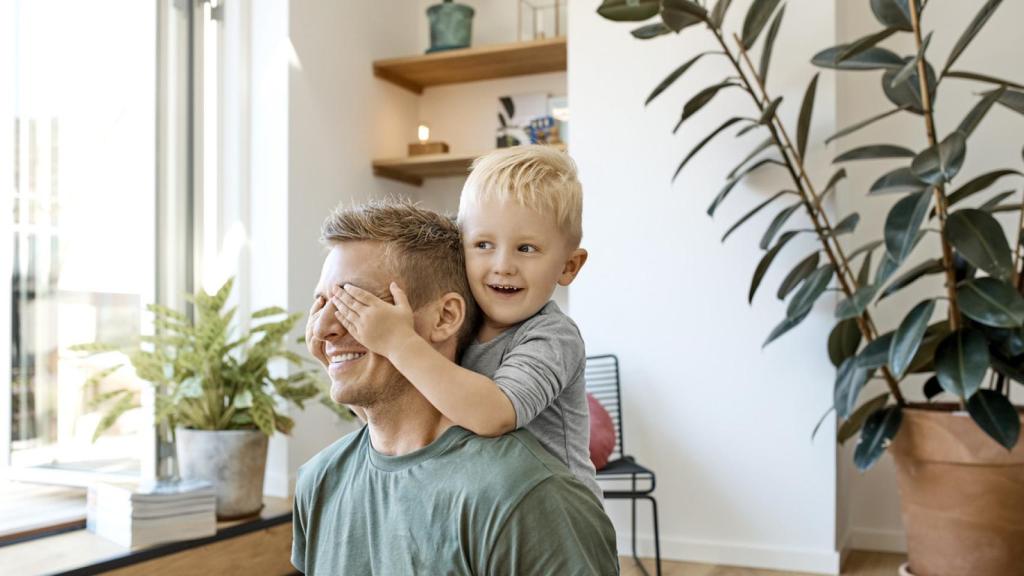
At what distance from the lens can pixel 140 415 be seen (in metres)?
3.38

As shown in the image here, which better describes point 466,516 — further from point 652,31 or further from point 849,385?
point 652,31

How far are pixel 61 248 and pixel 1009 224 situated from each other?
11.1 ft

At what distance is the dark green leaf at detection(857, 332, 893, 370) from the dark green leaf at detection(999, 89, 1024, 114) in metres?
0.72

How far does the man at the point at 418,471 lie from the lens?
961mm

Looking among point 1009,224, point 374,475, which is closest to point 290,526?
point 374,475

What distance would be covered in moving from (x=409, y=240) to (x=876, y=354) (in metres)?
2.16

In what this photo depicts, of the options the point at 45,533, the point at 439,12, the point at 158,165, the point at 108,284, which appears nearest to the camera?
the point at 45,533

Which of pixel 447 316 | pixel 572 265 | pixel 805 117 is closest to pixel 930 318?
pixel 805 117

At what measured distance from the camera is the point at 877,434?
9.51 feet

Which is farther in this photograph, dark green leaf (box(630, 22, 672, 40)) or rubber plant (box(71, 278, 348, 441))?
dark green leaf (box(630, 22, 672, 40))

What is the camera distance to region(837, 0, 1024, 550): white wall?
143 inches

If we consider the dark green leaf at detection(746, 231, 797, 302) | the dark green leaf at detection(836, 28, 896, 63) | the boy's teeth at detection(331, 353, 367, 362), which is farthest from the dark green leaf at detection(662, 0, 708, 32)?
the boy's teeth at detection(331, 353, 367, 362)

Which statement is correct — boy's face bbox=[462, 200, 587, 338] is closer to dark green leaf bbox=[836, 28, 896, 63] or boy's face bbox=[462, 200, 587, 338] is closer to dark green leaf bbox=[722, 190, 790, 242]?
dark green leaf bbox=[836, 28, 896, 63]

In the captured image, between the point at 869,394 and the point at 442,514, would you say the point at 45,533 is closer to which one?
the point at 442,514
